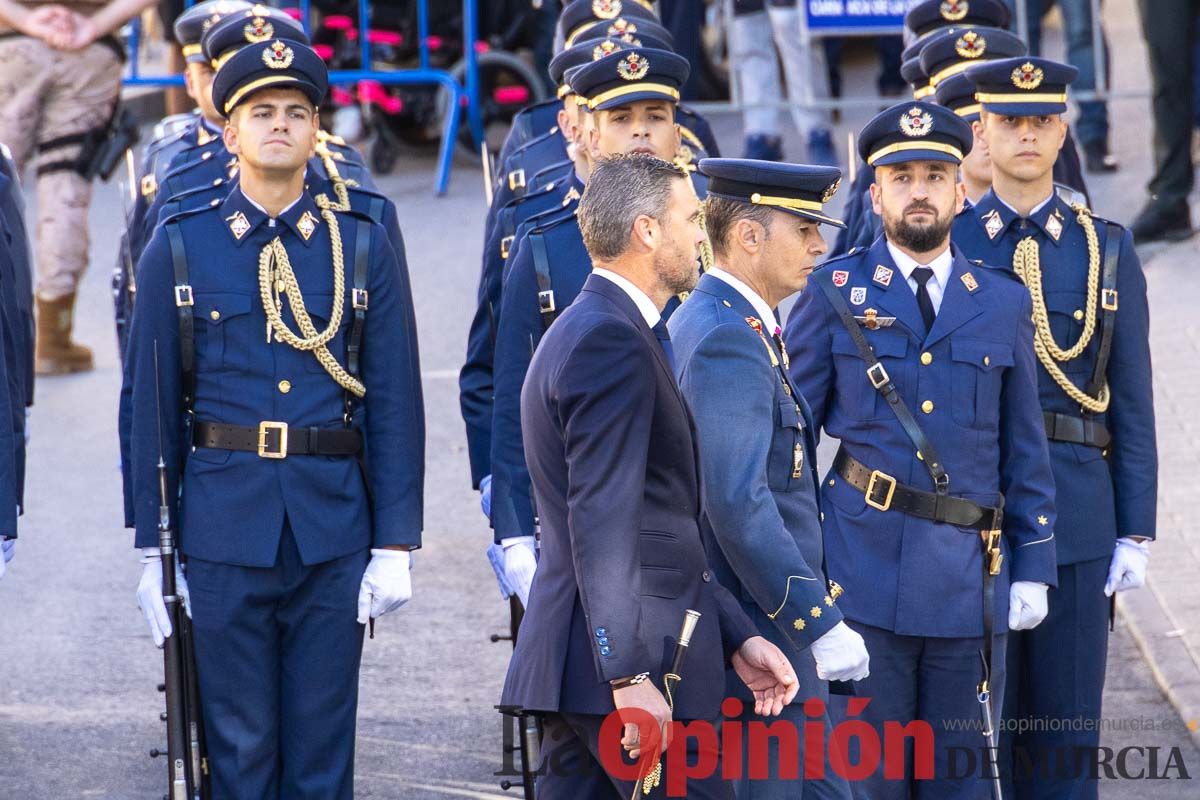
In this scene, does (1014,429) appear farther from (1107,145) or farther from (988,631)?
(1107,145)

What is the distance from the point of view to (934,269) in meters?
5.34

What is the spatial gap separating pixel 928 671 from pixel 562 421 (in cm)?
164

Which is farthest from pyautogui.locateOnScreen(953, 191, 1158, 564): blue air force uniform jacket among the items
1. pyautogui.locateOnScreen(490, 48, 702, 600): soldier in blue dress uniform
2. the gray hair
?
the gray hair

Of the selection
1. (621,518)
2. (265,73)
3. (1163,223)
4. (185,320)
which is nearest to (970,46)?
(265,73)

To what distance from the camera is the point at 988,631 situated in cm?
521

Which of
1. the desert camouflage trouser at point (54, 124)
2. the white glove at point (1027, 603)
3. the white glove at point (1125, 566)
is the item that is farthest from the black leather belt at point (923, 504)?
the desert camouflage trouser at point (54, 124)

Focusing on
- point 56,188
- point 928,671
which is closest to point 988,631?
point 928,671

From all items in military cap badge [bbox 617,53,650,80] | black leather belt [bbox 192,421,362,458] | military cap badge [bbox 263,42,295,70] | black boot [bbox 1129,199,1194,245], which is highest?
military cap badge [bbox 617,53,650,80]

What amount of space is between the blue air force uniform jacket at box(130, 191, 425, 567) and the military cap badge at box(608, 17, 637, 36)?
2.32m

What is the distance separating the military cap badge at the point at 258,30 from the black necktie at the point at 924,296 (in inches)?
80.3

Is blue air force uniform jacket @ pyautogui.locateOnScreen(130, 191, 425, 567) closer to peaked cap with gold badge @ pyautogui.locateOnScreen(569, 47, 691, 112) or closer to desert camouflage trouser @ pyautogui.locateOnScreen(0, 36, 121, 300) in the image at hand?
peaked cap with gold badge @ pyautogui.locateOnScreen(569, 47, 691, 112)

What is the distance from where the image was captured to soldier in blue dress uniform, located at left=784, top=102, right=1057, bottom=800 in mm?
5180

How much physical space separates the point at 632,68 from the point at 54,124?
481 cm

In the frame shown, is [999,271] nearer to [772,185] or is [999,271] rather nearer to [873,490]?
[873,490]
